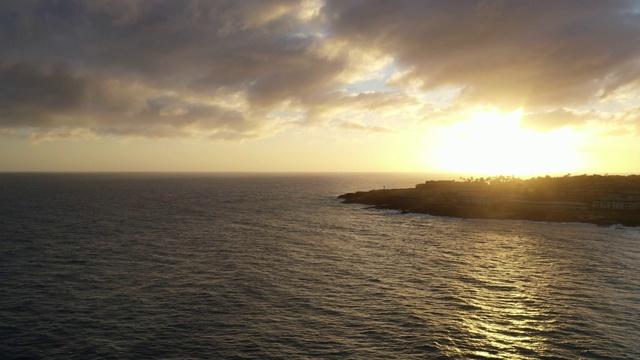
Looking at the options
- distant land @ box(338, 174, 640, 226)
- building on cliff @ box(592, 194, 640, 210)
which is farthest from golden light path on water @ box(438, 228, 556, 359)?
building on cliff @ box(592, 194, 640, 210)

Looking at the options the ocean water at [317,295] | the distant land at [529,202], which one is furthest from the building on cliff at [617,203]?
the ocean water at [317,295]

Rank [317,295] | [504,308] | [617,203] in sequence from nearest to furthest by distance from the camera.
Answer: [504,308] < [317,295] < [617,203]

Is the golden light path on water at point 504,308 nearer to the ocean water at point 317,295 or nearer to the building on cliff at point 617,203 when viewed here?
the ocean water at point 317,295

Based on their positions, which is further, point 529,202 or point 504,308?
point 529,202

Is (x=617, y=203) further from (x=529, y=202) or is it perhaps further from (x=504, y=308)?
(x=504, y=308)

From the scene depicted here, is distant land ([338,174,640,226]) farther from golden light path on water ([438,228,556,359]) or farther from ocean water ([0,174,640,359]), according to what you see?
golden light path on water ([438,228,556,359])

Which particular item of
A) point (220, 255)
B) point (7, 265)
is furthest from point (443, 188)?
point (7, 265)

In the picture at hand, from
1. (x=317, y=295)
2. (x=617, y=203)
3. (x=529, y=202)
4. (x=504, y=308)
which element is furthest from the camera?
(x=529, y=202)

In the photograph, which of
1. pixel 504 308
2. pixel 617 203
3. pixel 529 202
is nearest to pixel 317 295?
pixel 504 308
